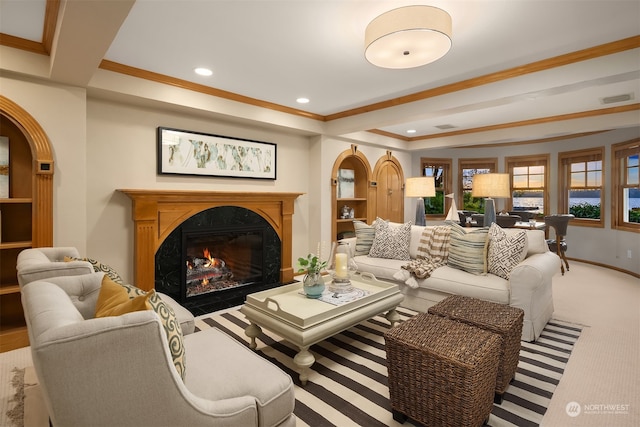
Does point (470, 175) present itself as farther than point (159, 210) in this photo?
Yes

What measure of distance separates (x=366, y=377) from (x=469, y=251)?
1803mm

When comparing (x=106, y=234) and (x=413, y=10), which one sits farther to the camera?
(x=106, y=234)

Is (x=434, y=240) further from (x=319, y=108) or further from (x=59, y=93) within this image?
(x=59, y=93)

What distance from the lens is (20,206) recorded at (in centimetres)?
300

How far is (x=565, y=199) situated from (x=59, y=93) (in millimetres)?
8155

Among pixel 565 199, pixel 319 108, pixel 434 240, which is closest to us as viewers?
pixel 434 240

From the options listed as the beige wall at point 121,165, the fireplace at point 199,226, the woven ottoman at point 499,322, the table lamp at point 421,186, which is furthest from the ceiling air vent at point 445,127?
the woven ottoman at point 499,322

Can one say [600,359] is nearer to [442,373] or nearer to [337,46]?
[442,373]

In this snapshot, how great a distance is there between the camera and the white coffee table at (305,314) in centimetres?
222

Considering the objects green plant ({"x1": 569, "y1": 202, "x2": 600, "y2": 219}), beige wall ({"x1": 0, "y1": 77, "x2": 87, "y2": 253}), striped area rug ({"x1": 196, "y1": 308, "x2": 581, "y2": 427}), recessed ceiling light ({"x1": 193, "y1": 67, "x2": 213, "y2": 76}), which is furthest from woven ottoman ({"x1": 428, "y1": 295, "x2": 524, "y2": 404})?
green plant ({"x1": 569, "y1": 202, "x2": 600, "y2": 219})

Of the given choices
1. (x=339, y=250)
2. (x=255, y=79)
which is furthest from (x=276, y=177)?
(x=339, y=250)

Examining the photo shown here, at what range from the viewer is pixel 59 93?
2918 mm

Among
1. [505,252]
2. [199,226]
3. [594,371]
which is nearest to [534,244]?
[505,252]

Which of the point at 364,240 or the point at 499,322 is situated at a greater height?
the point at 364,240
